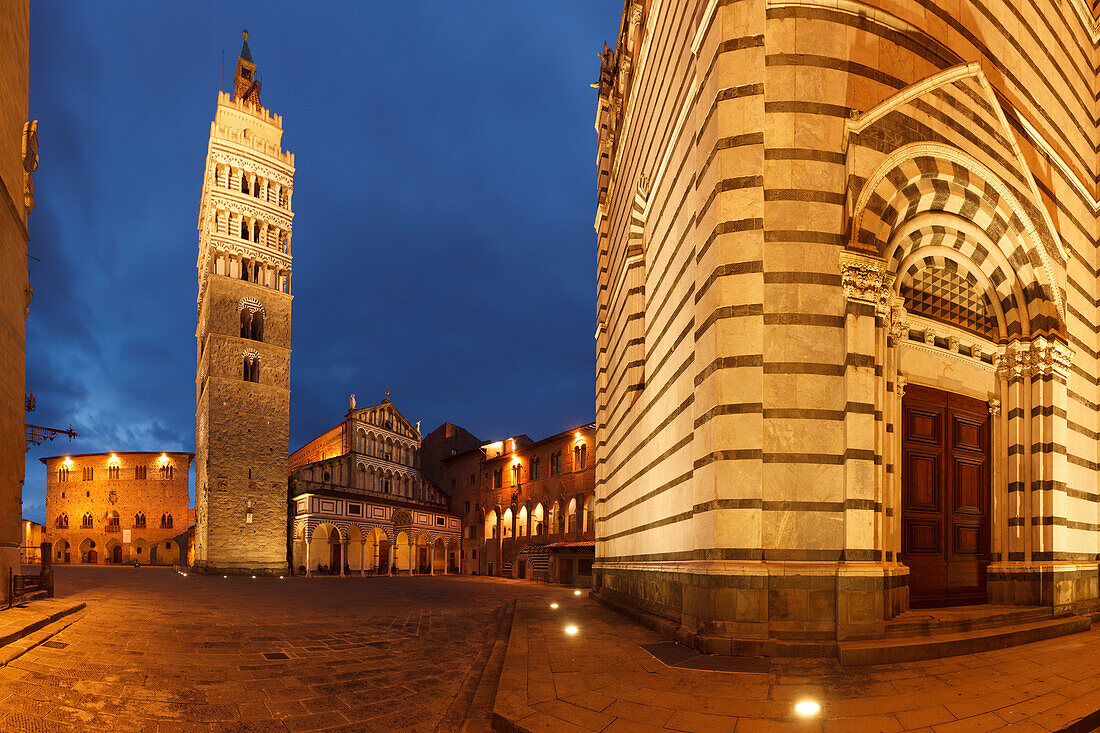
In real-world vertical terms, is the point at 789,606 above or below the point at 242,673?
above

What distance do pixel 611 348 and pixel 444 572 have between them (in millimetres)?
37643

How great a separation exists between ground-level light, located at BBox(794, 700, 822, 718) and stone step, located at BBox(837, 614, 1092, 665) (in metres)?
1.62

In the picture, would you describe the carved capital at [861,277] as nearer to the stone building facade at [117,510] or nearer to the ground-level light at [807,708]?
the ground-level light at [807,708]

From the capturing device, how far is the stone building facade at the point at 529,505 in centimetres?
3706

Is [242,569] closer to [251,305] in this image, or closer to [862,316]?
[251,305]

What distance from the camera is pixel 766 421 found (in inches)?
291

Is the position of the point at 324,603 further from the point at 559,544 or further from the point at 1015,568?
the point at 559,544

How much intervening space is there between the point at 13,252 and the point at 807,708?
16587 millimetres

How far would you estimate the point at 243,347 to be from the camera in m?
41.4

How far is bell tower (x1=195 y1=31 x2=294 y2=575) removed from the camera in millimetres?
39406

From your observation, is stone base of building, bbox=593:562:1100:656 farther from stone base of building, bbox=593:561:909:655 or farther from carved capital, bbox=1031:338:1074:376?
carved capital, bbox=1031:338:1074:376

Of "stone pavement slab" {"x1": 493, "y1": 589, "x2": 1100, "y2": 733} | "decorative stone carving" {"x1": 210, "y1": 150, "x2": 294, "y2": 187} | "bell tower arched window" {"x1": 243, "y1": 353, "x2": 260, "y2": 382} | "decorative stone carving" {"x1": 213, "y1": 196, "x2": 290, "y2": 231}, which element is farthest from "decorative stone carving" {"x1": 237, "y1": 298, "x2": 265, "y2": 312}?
"stone pavement slab" {"x1": 493, "y1": 589, "x2": 1100, "y2": 733}

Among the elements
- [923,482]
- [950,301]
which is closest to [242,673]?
[923,482]

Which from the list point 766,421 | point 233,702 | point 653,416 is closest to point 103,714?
point 233,702
